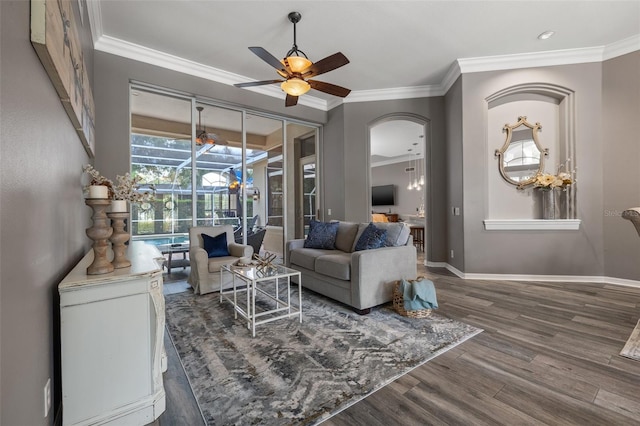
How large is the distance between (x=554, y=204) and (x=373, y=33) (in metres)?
3.64

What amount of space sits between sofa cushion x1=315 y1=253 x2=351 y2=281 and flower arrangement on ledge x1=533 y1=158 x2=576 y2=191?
10.8 ft

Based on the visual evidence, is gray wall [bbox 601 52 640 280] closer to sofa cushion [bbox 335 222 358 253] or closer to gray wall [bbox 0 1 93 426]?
sofa cushion [bbox 335 222 358 253]

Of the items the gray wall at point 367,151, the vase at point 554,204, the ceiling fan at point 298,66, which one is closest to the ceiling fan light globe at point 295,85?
the ceiling fan at point 298,66

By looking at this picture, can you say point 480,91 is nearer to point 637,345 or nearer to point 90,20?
point 637,345

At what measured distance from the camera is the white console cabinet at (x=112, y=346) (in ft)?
4.34

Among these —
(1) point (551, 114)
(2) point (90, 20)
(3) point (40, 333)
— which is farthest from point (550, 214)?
(2) point (90, 20)

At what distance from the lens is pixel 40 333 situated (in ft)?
3.91

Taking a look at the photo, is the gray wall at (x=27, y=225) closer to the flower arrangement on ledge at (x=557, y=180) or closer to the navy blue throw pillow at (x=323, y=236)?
the navy blue throw pillow at (x=323, y=236)

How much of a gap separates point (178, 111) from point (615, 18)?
19.8 feet

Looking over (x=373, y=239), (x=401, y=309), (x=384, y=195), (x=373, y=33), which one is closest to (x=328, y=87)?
(x=373, y=33)

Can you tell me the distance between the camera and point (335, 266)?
3102 millimetres

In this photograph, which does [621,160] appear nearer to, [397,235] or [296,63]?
[397,235]

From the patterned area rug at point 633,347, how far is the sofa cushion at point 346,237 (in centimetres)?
258

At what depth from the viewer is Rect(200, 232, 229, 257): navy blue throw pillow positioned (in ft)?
12.7
